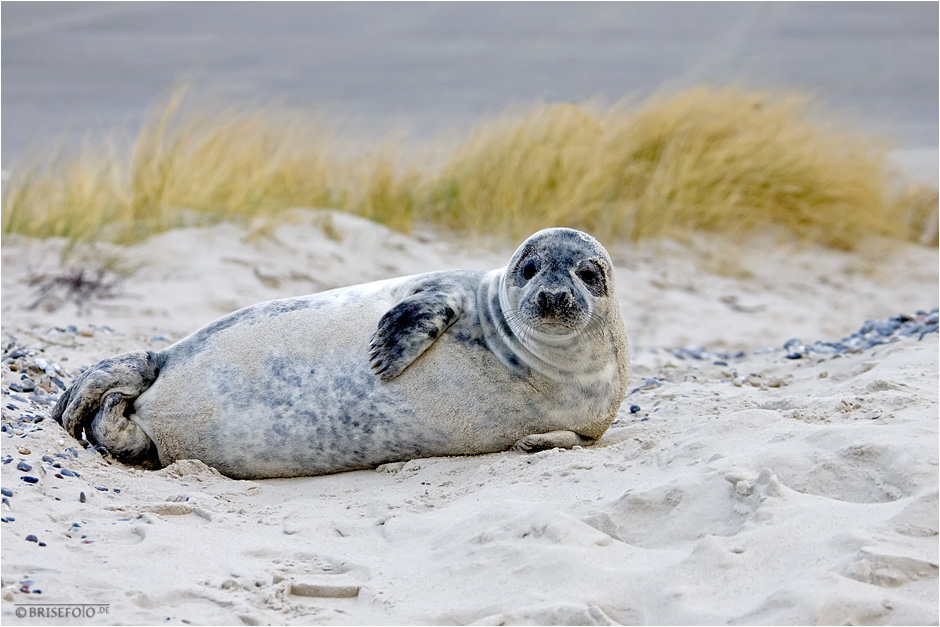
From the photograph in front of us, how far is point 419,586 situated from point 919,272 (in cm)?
832

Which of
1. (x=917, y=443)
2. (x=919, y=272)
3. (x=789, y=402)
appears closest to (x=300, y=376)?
(x=789, y=402)

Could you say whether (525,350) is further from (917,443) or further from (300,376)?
(917,443)

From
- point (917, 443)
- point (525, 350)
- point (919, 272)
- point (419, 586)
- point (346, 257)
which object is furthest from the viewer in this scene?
point (919, 272)

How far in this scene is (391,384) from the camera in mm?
3812

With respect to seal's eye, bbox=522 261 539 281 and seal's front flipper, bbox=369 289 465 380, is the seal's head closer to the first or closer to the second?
seal's eye, bbox=522 261 539 281

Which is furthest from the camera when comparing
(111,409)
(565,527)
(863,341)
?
(863,341)

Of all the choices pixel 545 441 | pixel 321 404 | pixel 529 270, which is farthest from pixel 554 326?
pixel 321 404

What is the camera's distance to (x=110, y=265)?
729 cm

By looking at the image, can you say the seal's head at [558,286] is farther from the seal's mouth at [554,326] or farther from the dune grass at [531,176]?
the dune grass at [531,176]

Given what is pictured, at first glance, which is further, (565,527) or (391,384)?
(391,384)

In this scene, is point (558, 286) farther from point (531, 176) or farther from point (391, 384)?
point (531, 176)

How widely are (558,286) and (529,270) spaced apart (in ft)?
0.60

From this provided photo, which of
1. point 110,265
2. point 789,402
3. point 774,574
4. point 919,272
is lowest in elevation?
point 919,272

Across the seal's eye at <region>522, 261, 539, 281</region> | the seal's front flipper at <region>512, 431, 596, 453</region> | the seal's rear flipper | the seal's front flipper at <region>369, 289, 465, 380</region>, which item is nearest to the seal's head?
the seal's eye at <region>522, 261, 539, 281</region>
